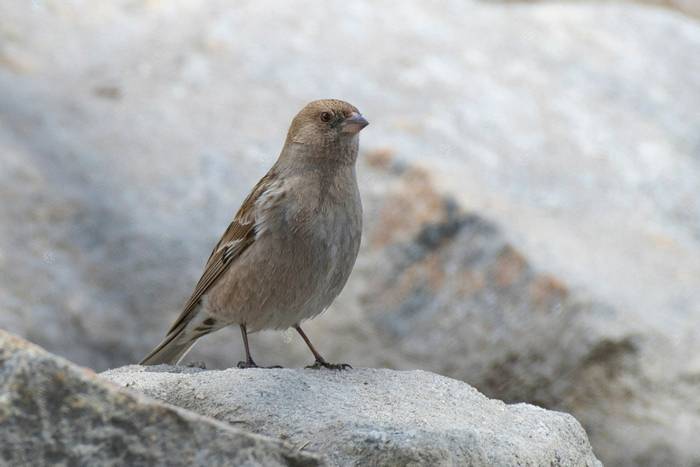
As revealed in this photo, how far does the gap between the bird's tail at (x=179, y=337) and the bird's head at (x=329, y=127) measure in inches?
39.9

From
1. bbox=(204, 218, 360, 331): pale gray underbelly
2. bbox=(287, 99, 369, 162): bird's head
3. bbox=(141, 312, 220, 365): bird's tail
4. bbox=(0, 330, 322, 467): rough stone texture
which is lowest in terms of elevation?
bbox=(141, 312, 220, 365): bird's tail

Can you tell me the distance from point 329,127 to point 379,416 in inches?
74.3

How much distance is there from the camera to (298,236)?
4.87 metres

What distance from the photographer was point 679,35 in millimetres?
Result: 9094

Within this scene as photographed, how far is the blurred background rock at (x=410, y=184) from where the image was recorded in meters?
6.48

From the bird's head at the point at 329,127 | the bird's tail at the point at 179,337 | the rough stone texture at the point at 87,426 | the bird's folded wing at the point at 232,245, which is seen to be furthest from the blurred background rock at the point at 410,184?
the rough stone texture at the point at 87,426

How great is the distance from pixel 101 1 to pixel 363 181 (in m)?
2.83

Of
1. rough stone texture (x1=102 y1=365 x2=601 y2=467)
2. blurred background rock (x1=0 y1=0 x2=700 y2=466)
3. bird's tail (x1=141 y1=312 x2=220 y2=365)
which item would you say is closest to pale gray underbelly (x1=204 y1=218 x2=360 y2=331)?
bird's tail (x1=141 y1=312 x2=220 y2=365)

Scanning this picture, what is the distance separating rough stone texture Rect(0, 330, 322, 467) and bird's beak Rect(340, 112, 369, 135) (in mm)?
2521

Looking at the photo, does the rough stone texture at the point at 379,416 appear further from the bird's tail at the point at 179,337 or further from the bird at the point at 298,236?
the bird's tail at the point at 179,337

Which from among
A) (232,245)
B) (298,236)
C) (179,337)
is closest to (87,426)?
(298,236)

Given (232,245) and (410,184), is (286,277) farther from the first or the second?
(410,184)

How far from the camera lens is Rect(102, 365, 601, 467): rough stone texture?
3359 millimetres

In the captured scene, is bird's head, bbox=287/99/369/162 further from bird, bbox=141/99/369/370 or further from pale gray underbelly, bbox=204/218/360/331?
pale gray underbelly, bbox=204/218/360/331
